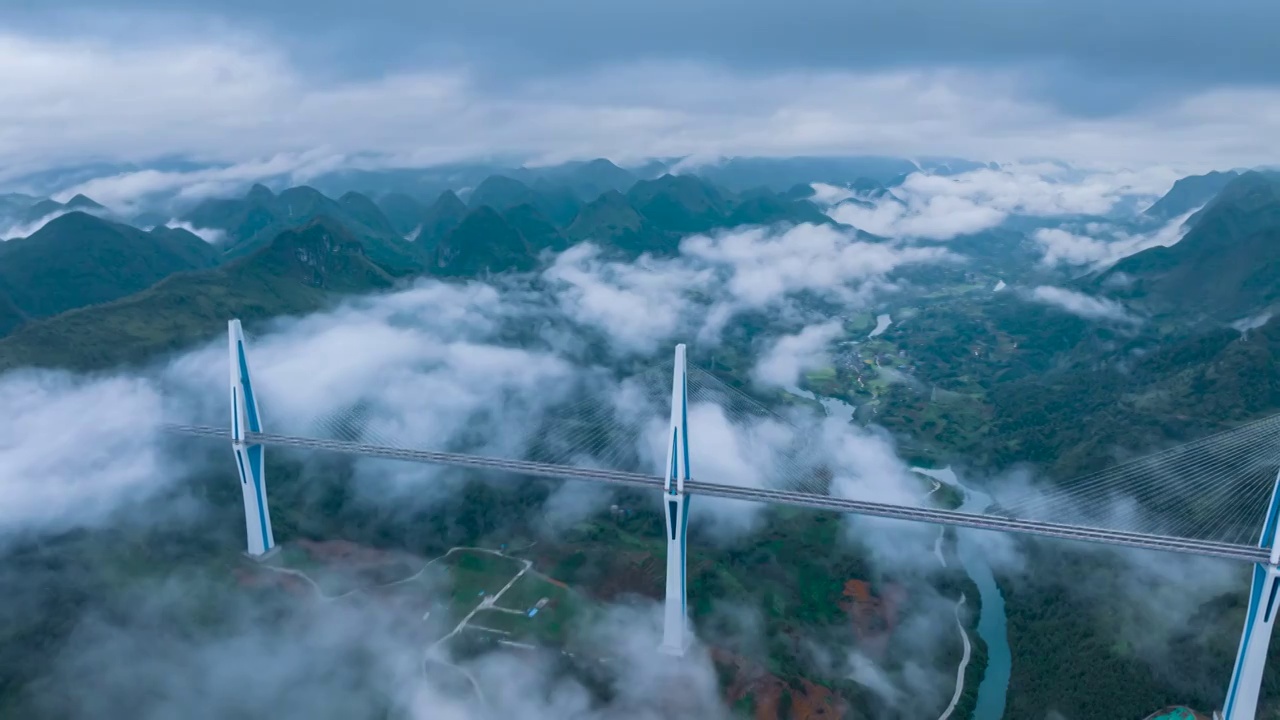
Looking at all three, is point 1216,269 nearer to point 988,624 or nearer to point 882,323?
point 882,323

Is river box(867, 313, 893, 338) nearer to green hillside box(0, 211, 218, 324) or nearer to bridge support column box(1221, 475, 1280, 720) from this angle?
bridge support column box(1221, 475, 1280, 720)

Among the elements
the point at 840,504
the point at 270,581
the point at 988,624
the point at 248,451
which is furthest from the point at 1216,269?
the point at 270,581

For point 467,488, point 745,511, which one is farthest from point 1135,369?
point 467,488

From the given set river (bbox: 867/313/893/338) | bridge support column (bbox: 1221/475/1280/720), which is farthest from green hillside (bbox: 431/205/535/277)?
bridge support column (bbox: 1221/475/1280/720)

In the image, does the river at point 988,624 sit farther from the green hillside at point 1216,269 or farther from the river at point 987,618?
the green hillside at point 1216,269

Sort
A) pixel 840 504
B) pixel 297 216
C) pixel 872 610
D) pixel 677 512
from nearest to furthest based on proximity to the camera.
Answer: pixel 840 504 → pixel 677 512 → pixel 872 610 → pixel 297 216

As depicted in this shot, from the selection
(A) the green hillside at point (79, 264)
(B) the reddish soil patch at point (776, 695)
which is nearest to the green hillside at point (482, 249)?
(A) the green hillside at point (79, 264)
